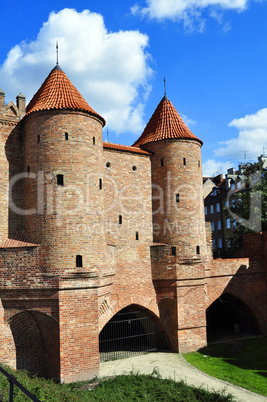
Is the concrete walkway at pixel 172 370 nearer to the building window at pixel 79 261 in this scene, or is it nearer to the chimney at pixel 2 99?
the building window at pixel 79 261

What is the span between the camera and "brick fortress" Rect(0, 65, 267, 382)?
14859 mm

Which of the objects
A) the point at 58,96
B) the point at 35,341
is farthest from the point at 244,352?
the point at 58,96

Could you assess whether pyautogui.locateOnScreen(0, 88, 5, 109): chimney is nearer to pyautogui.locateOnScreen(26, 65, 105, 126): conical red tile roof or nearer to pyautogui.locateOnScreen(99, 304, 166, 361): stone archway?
pyautogui.locateOnScreen(26, 65, 105, 126): conical red tile roof

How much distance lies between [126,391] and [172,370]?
3.57 metres

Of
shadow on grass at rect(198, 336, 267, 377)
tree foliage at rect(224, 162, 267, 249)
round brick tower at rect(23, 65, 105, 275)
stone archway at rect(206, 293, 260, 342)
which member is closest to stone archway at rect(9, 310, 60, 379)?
round brick tower at rect(23, 65, 105, 275)

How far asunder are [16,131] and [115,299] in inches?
377

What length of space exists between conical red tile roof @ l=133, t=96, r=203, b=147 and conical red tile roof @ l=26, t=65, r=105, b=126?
4.51 meters

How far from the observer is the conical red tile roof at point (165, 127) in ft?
68.1

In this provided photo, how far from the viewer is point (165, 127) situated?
21422 mm

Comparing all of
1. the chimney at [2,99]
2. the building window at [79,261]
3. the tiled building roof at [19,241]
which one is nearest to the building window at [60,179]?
the tiled building roof at [19,241]

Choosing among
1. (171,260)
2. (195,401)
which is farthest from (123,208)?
(195,401)

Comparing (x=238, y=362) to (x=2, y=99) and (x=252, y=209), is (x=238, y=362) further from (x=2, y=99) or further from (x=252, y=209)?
(x=2, y=99)

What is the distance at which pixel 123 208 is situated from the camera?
19359 mm

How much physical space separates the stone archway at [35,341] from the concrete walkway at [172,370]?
2.55 meters
